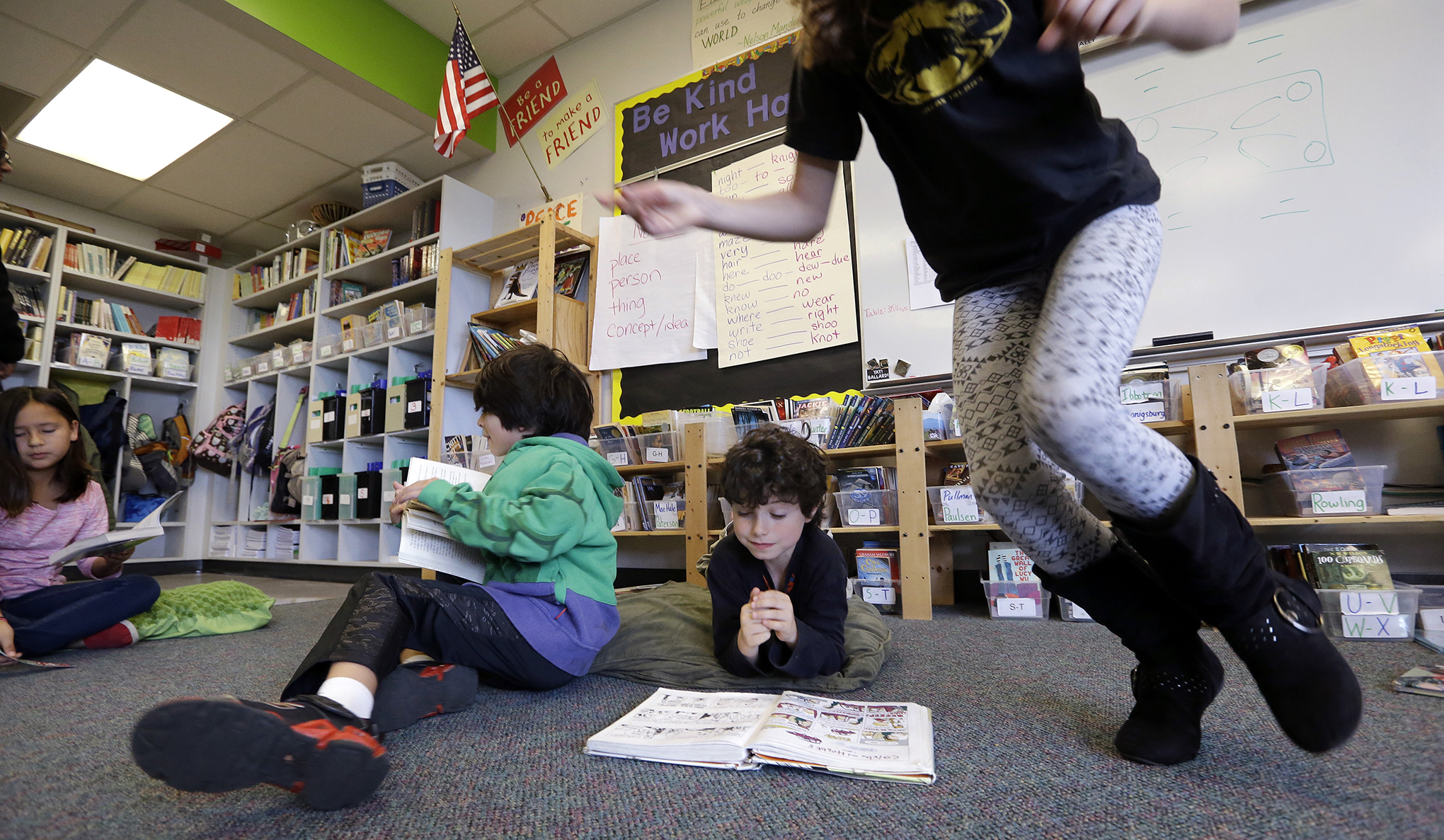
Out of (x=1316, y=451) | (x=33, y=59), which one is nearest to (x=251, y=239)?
(x=33, y=59)

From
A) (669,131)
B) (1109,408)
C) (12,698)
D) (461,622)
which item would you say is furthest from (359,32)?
(1109,408)

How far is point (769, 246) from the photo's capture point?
271 centimetres

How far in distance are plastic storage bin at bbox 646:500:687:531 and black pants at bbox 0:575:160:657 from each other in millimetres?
1553

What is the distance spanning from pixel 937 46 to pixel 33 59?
4.39 metres

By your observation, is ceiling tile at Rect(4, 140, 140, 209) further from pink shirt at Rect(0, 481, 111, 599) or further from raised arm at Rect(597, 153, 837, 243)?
raised arm at Rect(597, 153, 837, 243)

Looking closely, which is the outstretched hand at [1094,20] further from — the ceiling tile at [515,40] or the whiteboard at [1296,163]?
the ceiling tile at [515,40]

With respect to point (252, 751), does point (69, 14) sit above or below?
above

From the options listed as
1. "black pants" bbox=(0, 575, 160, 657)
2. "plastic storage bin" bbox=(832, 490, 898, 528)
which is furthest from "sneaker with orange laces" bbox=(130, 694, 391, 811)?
"plastic storage bin" bbox=(832, 490, 898, 528)

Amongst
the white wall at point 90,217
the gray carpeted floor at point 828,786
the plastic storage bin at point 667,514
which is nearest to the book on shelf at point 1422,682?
the gray carpeted floor at point 828,786

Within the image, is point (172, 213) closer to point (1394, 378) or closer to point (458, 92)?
point (458, 92)

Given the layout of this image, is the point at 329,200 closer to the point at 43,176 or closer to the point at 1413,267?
the point at 43,176

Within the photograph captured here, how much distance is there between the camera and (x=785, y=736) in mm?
865

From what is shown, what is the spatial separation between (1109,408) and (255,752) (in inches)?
36.3

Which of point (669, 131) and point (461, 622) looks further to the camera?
point (669, 131)
